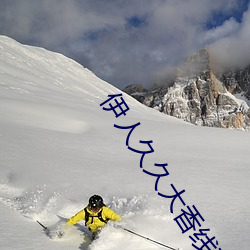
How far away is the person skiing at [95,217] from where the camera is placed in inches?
218

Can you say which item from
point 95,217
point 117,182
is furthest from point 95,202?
point 117,182

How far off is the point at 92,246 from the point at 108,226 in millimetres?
556

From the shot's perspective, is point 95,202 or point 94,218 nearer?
point 95,202

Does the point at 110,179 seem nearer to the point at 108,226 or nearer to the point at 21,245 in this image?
the point at 108,226

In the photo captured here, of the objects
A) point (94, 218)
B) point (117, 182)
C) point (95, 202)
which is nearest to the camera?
point (95, 202)

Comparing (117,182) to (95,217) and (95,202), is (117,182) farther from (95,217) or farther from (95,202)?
(95,202)

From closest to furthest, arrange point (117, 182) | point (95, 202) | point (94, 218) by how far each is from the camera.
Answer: point (95, 202), point (94, 218), point (117, 182)

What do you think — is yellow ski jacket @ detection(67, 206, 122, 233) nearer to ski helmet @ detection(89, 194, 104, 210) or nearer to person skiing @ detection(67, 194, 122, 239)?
person skiing @ detection(67, 194, 122, 239)

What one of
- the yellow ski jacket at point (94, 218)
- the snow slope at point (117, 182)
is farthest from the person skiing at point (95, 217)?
the snow slope at point (117, 182)

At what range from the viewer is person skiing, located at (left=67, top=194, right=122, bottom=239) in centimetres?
554

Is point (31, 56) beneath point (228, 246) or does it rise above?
above

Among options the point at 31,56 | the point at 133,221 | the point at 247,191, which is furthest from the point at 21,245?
the point at 31,56

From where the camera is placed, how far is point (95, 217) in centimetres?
562

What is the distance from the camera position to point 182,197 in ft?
22.2
